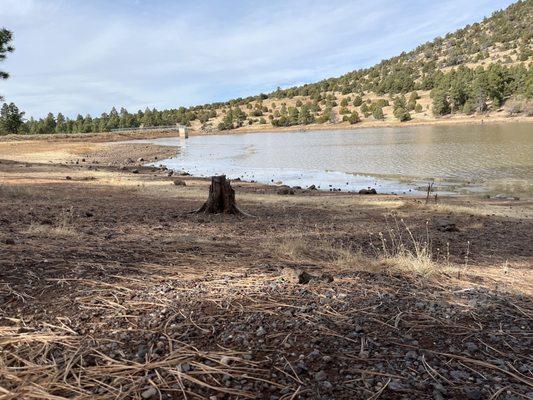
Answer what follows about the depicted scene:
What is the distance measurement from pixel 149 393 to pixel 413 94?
11830 cm

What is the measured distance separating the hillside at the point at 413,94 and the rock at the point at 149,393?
87.0m

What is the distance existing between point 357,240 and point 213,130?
5309 inches

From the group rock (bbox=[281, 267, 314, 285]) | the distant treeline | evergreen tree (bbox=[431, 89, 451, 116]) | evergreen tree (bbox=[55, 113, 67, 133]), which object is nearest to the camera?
rock (bbox=[281, 267, 314, 285])

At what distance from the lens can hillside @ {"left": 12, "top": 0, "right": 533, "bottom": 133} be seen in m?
88.3

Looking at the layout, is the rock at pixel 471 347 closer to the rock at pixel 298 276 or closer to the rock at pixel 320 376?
the rock at pixel 320 376

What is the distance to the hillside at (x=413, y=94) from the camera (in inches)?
3477

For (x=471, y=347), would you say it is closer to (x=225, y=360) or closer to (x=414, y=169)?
(x=225, y=360)

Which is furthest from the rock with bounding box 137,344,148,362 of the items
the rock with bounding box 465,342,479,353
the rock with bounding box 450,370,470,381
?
the rock with bounding box 465,342,479,353

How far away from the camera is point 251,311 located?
3.39m

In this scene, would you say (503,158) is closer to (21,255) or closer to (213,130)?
(21,255)

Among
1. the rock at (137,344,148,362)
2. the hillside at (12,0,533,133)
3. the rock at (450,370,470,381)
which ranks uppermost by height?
the hillside at (12,0,533,133)

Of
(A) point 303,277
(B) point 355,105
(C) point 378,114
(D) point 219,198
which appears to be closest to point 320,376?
(A) point 303,277

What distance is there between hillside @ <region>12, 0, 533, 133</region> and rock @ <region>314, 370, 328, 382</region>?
86369mm

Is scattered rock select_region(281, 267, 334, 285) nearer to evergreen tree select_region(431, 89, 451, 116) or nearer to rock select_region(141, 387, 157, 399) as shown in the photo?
rock select_region(141, 387, 157, 399)
